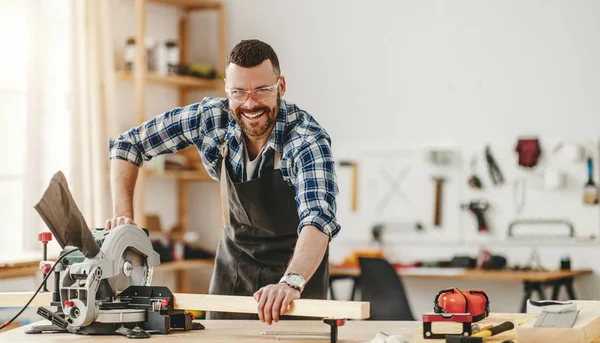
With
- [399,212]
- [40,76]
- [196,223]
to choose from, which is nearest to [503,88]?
[399,212]

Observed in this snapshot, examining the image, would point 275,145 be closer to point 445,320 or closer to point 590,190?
point 445,320

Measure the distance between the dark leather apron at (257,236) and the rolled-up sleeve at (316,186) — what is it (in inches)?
8.6

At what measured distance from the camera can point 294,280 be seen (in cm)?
239

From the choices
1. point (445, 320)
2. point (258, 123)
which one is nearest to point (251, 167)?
point (258, 123)

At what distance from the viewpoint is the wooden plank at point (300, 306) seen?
2209 mm

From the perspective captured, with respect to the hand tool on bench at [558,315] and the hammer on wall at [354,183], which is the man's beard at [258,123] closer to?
the hand tool on bench at [558,315]

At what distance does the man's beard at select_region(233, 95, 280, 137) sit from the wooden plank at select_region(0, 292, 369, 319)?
640 millimetres

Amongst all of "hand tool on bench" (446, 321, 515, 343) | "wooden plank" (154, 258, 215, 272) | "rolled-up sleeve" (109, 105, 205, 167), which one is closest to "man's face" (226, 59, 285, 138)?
"rolled-up sleeve" (109, 105, 205, 167)

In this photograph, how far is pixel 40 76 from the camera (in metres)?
5.21

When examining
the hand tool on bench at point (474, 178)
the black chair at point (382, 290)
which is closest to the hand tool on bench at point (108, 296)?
the black chair at point (382, 290)

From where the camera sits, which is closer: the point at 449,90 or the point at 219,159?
the point at 219,159

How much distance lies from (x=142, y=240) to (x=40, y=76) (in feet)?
9.71

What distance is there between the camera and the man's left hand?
226 cm

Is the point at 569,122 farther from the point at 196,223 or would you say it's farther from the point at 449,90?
the point at 196,223
